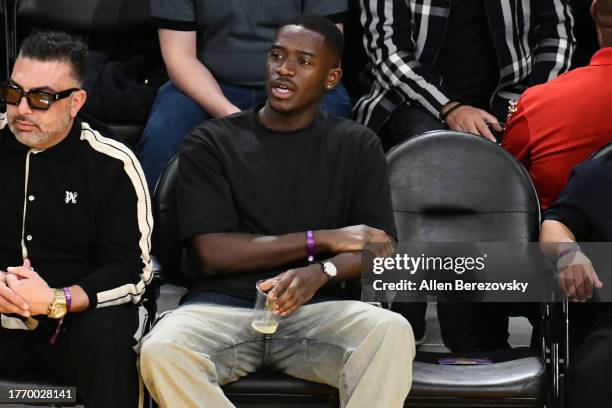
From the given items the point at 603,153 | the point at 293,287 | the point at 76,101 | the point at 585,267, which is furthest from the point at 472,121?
the point at 76,101

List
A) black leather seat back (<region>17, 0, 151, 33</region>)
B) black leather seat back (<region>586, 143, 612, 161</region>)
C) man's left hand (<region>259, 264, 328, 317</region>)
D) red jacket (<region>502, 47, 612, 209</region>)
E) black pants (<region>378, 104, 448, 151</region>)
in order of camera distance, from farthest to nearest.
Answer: black leather seat back (<region>17, 0, 151, 33</region>) → black pants (<region>378, 104, 448, 151</region>) → red jacket (<region>502, 47, 612, 209</region>) → black leather seat back (<region>586, 143, 612, 161</region>) → man's left hand (<region>259, 264, 328, 317</region>)

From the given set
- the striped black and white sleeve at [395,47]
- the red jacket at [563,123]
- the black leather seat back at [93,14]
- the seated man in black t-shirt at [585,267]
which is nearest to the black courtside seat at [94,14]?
the black leather seat back at [93,14]

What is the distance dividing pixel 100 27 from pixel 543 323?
8.36 feet

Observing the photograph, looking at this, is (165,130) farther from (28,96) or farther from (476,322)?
(476,322)

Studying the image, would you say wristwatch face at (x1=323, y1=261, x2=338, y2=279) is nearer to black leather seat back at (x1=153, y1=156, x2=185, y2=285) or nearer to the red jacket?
black leather seat back at (x1=153, y1=156, x2=185, y2=285)

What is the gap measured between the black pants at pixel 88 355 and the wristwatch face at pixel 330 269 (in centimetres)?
61

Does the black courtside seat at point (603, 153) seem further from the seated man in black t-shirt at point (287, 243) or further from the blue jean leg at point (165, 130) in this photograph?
the blue jean leg at point (165, 130)

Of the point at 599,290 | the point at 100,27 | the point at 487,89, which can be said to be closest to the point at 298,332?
the point at 599,290

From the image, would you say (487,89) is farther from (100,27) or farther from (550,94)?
(100,27)

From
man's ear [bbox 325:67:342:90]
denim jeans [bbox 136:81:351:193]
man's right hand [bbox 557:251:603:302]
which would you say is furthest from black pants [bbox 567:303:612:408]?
denim jeans [bbox 136:81:351:193]

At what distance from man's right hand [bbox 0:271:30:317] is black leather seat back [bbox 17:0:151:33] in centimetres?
209

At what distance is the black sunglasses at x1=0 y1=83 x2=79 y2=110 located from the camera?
3.81m

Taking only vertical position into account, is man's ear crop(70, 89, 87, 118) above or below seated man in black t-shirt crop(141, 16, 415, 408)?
above

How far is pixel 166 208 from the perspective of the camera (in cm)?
429
